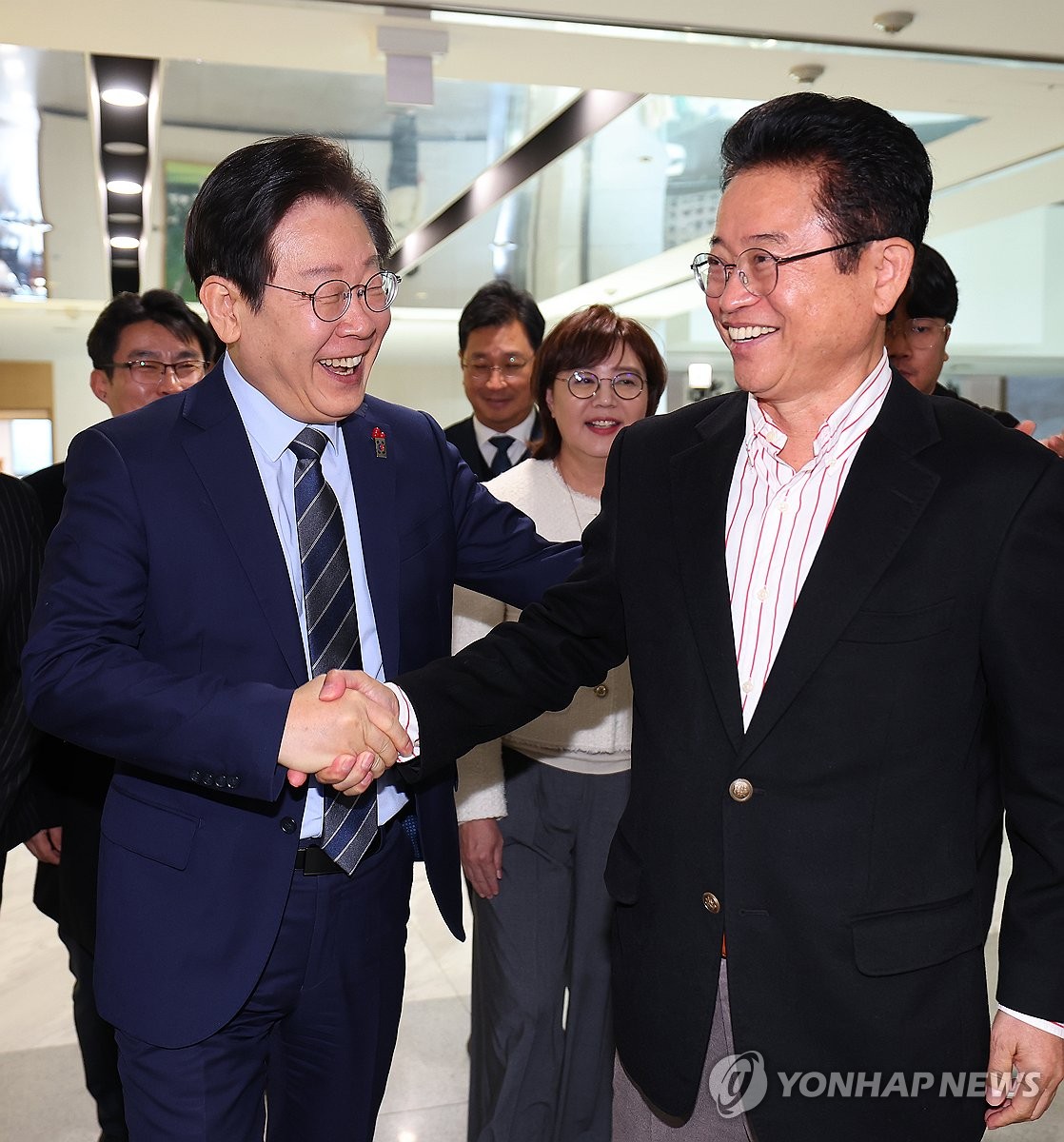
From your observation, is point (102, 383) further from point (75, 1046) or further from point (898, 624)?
point (898, 624)

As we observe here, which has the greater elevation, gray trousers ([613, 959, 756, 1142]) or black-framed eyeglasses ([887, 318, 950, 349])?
black-framed eyeglasses ([887, 318, 950, 349])

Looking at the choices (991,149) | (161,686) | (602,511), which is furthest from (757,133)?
(991,149)

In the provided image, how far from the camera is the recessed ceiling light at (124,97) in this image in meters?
5.83

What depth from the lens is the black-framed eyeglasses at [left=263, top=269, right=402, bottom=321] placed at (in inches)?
74.7

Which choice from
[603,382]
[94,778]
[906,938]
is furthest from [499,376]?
[906,938]

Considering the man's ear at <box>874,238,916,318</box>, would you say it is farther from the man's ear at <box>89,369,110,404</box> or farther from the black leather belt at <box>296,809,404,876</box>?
the man's ear at <box>89,369,110,404</box>

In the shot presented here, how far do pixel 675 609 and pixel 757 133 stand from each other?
26.8 inches

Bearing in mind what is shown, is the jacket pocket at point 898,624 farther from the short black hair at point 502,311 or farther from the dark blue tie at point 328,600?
the short black hair at point 502,311

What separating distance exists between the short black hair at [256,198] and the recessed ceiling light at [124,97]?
4456 millimetres

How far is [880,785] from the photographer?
1598 mm

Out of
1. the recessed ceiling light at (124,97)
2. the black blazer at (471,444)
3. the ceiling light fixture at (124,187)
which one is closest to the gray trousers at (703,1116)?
the black blazer at (471,444)

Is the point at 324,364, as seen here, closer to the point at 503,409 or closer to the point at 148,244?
the point at 503,409

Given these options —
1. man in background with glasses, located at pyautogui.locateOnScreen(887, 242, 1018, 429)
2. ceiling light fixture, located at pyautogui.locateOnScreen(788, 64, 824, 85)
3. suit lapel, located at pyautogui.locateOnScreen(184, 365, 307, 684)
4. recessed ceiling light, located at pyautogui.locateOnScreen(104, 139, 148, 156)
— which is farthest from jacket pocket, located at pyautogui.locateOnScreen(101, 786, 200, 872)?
recessed ceiling light, located at pyautogui.locateOnScreen(104, 139, 148, 156)

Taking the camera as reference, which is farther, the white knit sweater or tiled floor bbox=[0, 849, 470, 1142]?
tiled floor bbox=[0, 849, 470, 1142]
